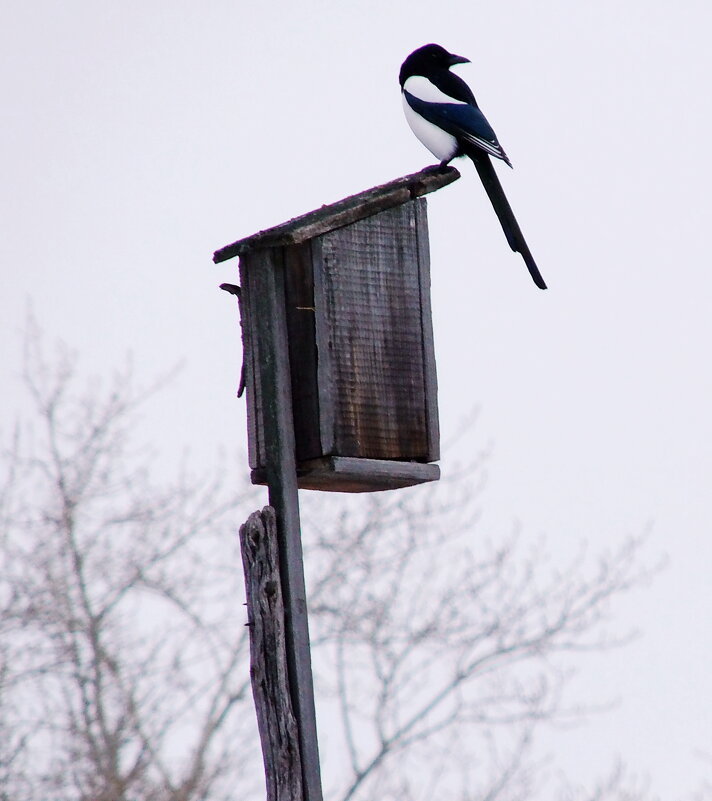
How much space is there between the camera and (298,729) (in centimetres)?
452

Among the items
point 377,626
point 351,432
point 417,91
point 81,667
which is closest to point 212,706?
point 81,667

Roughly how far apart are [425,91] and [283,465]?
75.5 inches

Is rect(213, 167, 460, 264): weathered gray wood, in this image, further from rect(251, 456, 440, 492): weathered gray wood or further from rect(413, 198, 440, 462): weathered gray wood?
rect(251, 456, 440, 492): weathered gray wood

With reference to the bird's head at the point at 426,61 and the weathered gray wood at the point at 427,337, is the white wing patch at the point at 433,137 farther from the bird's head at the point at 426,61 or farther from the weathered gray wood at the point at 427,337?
the weathered gray wood at the point at 427,337

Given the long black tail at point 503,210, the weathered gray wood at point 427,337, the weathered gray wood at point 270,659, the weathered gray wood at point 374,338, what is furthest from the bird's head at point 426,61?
the weathered gray wood at point 270,659

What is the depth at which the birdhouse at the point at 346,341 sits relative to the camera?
4.89 metres

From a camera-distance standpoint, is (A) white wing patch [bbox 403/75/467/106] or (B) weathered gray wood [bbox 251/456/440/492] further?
(A) white wing patch [bbox 403/75/467/106]

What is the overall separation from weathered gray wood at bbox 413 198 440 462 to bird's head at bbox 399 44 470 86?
115 centimetres

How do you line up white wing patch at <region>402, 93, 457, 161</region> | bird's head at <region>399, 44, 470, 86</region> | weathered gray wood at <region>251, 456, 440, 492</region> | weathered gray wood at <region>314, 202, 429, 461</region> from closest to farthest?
weathered gray wood at <region>251, 456, 440, 492</region> < weathered gray wood at <region>314, 202, 429, 461</region> < white wing patch at <region>402, 93, 457, 161</region> < bird's head at <region>399, 44, 470, 86</region>

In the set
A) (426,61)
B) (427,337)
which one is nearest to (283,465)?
(427,337)

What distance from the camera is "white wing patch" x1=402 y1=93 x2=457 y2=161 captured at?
19.5 feet

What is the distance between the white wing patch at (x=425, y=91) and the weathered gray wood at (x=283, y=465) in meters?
1.30

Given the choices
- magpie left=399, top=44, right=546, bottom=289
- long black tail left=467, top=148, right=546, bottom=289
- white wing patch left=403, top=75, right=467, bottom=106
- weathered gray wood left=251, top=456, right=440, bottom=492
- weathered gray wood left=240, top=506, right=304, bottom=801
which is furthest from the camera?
white wing patch left=403, top=75, right=467, bottom=106

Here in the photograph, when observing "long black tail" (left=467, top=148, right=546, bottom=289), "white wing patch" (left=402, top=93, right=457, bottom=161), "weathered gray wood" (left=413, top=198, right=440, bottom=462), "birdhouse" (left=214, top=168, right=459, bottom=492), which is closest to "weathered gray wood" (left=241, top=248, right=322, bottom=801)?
"birdhouse" (left=214, top=168, right=459, bottom=492)
